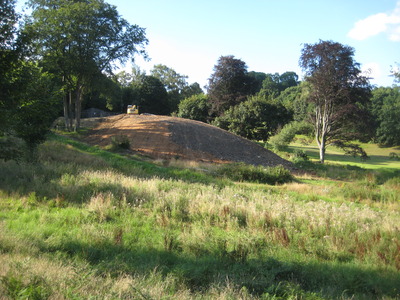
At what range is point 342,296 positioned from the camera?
4.66m

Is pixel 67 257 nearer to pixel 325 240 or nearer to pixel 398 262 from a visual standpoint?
pixel 325 240

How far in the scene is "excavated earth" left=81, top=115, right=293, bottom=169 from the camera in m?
25.6

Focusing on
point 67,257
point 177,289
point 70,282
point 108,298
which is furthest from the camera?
point 67,257

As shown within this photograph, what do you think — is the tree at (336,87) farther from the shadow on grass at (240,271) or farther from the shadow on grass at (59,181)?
the shadow on grass at (240,271)

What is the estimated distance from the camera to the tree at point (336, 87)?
2758 cm

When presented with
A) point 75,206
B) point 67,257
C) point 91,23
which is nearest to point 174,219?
point 75,206

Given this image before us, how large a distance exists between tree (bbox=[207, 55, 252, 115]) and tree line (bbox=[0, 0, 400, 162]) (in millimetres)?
142

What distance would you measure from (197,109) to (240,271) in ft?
147

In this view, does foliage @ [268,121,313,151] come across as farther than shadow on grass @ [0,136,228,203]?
Yes

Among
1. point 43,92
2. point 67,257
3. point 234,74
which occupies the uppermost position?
point 234,74

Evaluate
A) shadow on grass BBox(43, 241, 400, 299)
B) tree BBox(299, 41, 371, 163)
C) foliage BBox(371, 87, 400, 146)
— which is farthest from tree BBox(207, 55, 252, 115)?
shadow on grass BBox(43, 241, 400, 299)

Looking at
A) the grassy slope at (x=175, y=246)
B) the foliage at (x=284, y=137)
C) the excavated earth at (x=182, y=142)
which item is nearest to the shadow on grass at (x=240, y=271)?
the grassy slope at (x=175, y=246)

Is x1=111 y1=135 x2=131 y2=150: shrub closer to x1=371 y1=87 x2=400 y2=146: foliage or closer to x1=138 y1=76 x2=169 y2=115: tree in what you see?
x1=138 y1=76 x2=169 y2=115: tree

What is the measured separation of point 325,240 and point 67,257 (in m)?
5.64
